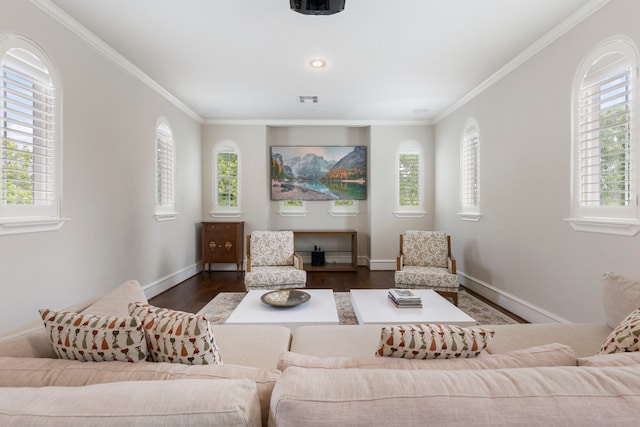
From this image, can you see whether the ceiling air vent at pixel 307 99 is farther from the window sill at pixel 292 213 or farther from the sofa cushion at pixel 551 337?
the sofa cushion at pixel 551 337

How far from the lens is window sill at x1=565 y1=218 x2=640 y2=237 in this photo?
7.38ft

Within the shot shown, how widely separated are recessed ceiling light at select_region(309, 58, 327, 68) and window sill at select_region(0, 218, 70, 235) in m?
2.91

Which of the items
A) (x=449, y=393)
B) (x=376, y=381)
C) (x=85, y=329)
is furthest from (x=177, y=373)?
(x=449, y=393)

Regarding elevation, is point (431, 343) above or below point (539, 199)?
below

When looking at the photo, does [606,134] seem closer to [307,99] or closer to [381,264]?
[307,99]

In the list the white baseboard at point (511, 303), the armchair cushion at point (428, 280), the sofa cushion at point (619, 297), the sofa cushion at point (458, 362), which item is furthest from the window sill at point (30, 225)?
the white baseboard at point (511, 303)

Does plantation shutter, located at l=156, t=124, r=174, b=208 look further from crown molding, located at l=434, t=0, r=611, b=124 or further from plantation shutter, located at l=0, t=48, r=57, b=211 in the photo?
crown molding, located at l=434, t=0, r=611, b=124

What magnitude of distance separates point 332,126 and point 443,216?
2.76 meters

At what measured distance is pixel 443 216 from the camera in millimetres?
5539

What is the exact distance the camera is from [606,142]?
2484 mm

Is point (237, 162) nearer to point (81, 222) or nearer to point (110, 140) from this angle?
point (110, 140)

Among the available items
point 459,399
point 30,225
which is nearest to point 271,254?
point 30,225

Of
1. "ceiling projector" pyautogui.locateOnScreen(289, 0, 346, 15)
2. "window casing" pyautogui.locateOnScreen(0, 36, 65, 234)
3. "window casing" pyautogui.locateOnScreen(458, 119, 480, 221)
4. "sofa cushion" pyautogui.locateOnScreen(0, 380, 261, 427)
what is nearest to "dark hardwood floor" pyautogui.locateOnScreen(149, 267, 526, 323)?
"window casing" pyautogui.locateOnScreen(458, 119, 480, 221)

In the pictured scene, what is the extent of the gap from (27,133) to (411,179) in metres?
5.42
